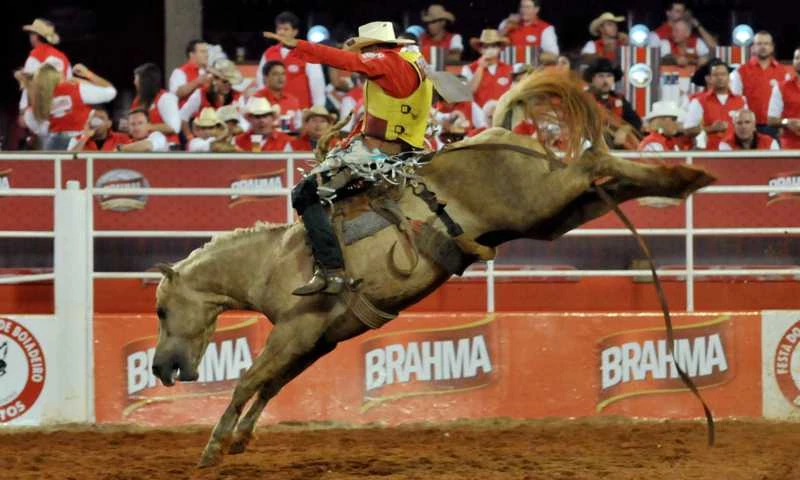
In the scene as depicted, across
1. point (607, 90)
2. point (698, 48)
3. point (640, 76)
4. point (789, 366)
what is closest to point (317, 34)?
point (640, 76)

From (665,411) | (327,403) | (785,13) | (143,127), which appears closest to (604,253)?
(665,411)

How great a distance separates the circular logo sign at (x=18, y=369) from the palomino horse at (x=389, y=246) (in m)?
2.12

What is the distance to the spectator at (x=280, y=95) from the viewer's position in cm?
1235

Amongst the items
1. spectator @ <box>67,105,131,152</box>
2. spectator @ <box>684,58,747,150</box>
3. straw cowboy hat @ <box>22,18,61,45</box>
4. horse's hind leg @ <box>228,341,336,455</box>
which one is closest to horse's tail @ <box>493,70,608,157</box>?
horse's hind leg @ <box>228,341,336,455</box>

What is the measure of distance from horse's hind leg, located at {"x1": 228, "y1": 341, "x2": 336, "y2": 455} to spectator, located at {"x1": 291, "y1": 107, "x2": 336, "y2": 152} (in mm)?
3364

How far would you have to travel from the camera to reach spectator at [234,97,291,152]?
11688mm

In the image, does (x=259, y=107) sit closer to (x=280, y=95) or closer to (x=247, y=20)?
(x=280, y=95)

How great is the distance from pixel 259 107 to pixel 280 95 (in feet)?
2.54

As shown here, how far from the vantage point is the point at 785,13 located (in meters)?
16.0

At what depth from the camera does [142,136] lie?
38.5 ft

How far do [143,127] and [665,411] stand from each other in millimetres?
4381

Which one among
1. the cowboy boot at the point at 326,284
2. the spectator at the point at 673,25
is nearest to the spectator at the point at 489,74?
the spectator at the point at 673,25

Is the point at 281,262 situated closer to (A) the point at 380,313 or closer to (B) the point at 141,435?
(A) the point at 380,313

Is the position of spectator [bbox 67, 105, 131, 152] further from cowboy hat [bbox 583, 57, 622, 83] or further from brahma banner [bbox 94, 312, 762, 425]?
cowboy hat [bbox 583, 57, 622, 83]
